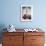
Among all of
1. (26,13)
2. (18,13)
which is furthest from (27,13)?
(18,13)

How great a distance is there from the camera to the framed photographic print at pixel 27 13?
4.25 meters

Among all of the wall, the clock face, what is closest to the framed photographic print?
the clock face

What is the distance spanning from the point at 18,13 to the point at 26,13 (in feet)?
0.86

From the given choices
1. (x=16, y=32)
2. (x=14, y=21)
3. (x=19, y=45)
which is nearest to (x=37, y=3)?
(x=14, y=21)

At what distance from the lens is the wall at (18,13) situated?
A: 4.25m

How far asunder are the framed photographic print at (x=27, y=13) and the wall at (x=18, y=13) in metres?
0.10

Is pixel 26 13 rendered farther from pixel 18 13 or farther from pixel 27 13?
pixel 18 13

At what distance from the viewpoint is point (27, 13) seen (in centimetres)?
427

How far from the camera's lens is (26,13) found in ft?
14.0

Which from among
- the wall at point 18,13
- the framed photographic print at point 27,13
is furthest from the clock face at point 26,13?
the wall at point 18,13

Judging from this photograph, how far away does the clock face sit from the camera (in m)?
4.25

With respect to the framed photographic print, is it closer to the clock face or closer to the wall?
the clock face

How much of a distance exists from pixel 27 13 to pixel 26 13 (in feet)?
0.11

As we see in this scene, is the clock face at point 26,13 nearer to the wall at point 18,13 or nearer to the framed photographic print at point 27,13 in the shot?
the framed photographic print at point 27,13
